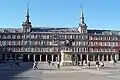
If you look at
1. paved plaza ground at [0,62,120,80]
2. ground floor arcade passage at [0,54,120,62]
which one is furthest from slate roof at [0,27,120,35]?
paved plaza ground at [0,62,120,80]

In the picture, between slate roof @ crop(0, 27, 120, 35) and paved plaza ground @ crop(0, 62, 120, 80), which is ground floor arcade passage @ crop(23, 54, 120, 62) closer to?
slate roof @ crop(0, 27, 120, 35)

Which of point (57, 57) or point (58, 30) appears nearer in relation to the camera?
point (57, 57)

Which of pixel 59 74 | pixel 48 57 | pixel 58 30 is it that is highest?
pixel 58 30

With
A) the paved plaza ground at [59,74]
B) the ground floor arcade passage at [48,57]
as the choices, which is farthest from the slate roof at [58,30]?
the paved plaza ground at [59,74]

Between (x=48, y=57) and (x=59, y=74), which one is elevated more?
(x=48, y=57)

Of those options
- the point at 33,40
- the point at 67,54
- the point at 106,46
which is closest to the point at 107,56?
the point at 106,46

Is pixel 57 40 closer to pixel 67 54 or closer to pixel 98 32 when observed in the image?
pixel 98 32

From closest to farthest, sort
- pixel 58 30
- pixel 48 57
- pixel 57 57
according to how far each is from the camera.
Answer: pixel 57 57, pixel 48 57, pixel 58 30

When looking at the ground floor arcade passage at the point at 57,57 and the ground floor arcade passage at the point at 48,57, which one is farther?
the ground floor arcade passage at the point at 57,57

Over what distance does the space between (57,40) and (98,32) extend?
20.2 m

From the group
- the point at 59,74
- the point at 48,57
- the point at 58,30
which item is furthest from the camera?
the point at 58,30

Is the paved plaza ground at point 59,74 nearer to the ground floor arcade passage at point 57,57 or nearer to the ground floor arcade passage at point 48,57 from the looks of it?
the ground floor arcade passage at point 48,57

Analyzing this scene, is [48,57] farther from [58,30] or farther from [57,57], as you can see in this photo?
[58,30]

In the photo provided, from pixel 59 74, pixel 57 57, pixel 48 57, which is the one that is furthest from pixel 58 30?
pixel 59 74
